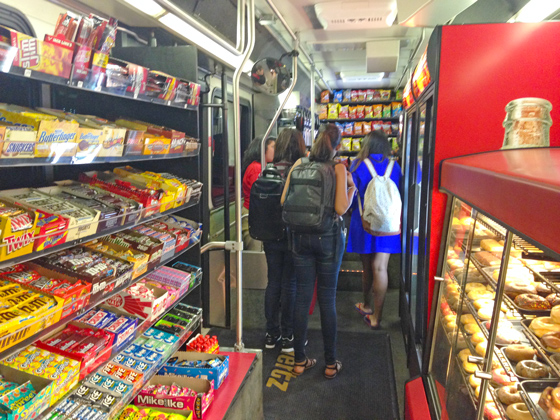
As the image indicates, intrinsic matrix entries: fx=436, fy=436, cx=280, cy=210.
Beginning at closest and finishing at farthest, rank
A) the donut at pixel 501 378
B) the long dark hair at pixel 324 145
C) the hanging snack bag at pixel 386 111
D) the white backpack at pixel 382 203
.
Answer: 1. the donut at pixel 501 378
2. the long dark hair at pixel 324 145
3. the white backpack at pixel 382 203
4. the hanging snack bag at pixel 386 111

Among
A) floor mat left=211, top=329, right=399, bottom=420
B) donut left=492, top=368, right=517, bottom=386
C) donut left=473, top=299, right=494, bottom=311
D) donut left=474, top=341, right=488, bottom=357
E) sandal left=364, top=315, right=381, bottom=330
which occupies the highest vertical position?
donut left=473, top=299, right=494, bottom=311

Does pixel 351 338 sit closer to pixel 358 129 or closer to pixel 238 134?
pixel 238 134

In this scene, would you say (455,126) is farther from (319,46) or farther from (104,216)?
(319,46)

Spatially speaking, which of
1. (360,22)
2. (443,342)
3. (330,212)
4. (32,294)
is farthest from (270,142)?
(32,294)

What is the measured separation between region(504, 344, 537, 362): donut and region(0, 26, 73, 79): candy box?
1.78 metres

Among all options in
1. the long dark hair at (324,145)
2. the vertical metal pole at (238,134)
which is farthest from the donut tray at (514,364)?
the long dark hair at (324,145)

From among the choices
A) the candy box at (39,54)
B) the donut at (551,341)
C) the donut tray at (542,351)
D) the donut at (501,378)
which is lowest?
the donut at (501,378)

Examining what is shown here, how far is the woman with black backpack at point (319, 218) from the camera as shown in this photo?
116 inches

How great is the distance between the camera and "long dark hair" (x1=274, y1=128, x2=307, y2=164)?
134 inches

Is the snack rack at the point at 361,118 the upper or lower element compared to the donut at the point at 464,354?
upper

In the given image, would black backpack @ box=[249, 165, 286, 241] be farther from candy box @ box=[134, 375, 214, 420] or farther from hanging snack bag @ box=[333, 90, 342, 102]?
hanging snack bag @ box=[333, 90, 342, 102]

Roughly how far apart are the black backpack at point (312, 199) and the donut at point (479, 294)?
4.05ft

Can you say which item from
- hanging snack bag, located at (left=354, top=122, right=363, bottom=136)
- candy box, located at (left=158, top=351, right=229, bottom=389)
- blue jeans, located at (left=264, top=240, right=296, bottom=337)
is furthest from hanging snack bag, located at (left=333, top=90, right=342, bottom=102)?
candy box, located at (left=158, top=351, right=229, bottom=389)

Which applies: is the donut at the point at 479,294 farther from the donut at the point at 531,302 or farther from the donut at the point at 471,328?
the donut at the point at 531,302
